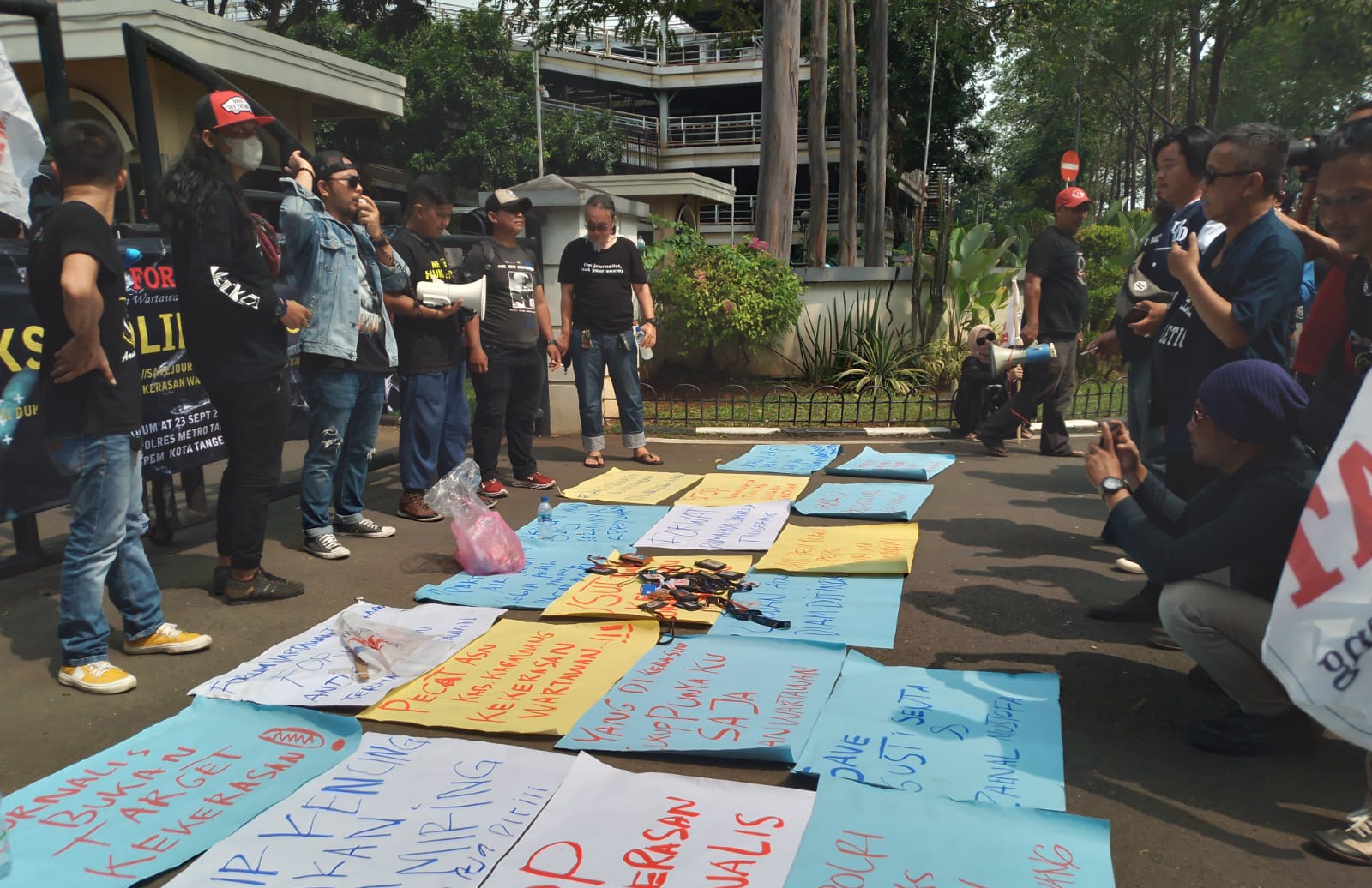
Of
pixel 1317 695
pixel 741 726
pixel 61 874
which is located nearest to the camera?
pixel 1317 695

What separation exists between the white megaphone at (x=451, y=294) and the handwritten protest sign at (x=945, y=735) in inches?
133

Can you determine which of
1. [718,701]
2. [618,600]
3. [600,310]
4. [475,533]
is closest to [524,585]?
[475,533]

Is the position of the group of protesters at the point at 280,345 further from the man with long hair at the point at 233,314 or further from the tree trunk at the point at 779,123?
the tree trunk at the point at 779,123

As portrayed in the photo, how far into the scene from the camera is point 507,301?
668 centimetres

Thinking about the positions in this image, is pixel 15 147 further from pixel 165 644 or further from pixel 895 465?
pixel 895 465

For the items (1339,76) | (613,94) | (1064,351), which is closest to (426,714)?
(1064,351)

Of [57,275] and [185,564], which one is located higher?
[57,275]

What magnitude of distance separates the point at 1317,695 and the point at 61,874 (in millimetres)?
2881

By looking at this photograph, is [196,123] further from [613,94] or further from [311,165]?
[613,94]

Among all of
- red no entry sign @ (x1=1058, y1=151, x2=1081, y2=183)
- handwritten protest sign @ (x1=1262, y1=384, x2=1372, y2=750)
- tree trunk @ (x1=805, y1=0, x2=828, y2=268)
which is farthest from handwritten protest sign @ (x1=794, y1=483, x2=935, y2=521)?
red no entry sign @ (x1=1058, y1=151, x2=1081, y2=183)

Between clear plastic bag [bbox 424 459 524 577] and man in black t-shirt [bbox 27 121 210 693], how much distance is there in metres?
1.59

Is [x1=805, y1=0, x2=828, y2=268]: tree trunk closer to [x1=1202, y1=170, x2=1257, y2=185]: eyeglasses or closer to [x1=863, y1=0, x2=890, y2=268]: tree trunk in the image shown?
[x1=863, y1=0, x2=890, y2=268]: tree trunk

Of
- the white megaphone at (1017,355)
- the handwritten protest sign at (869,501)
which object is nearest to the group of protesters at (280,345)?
the handwritten protest sign at (869,501)

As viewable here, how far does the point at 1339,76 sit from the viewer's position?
2791 cm
